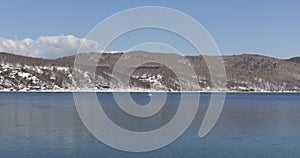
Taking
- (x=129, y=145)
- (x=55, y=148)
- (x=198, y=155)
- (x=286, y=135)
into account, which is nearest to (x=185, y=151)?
(x=198, y=155)

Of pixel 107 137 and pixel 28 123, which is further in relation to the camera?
pixel 28 123

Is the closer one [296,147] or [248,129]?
[296,147]

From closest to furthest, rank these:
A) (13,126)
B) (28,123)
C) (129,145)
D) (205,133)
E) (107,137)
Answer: (129,145)
(107,137)
(205,133)
(13,126)
(28,123)

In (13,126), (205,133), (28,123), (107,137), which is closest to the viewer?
(107,137)

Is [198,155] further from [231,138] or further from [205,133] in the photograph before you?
[205,133]

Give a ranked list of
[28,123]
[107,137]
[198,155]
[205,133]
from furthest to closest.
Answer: [28,123] → [205,133] → [107,137] → [198,155]

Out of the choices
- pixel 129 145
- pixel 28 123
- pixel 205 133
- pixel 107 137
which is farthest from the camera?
pixel 28 123

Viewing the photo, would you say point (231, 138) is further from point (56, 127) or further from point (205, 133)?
point (56, 127)

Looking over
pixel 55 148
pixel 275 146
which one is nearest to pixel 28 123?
pixel 55 148
